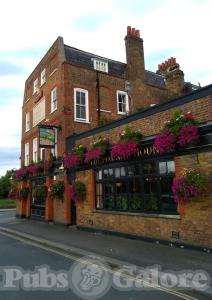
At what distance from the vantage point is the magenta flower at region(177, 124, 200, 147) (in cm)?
899

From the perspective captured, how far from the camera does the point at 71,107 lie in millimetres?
18172

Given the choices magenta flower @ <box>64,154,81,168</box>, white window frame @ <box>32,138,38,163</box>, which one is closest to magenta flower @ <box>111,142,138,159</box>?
magenta flower @ <box>64,154,81,168</box>

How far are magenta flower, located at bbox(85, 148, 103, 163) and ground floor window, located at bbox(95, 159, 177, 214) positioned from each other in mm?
705

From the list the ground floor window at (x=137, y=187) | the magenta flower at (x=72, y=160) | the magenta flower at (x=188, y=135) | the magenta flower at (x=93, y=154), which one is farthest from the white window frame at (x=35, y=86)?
the magenta flower at (x=188, y=135)

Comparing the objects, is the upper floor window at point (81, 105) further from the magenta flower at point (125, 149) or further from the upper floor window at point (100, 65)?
the magenta flower at point (125, 149)

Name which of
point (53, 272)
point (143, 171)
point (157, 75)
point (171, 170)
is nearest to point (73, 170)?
point (143, 171)

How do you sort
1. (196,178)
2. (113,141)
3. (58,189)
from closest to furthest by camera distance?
(196,178)
(113,141)
(58,189)

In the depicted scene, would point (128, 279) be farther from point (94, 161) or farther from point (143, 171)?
point (94, 161)

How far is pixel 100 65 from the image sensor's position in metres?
21.1

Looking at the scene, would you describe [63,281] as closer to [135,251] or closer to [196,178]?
[135,251]

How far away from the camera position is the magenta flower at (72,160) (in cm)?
1450

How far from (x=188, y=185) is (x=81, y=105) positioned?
1131 cm

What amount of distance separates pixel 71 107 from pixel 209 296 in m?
14.3

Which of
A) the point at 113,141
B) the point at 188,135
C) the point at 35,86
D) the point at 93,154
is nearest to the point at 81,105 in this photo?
the point at 35,86
